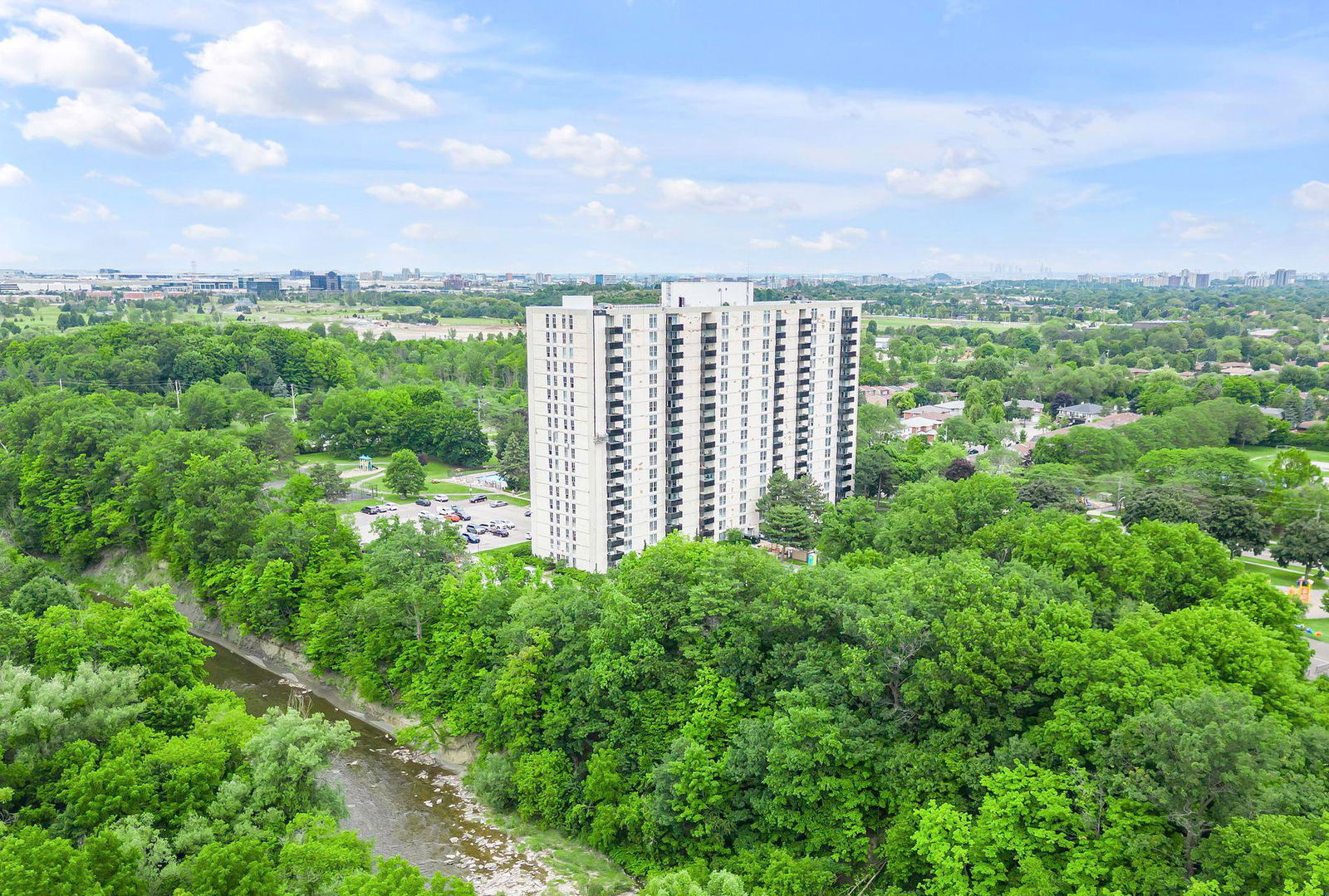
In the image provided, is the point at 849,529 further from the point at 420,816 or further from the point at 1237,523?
the point at 420,816

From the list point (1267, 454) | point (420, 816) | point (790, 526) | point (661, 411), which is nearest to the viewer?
→ point (420, 816)

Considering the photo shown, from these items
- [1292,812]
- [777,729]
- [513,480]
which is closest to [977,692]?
[777,729]

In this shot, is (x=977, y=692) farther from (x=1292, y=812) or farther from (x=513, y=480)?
(x=513, y=480)

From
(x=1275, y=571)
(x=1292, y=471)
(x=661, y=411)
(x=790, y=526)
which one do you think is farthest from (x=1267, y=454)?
(x=661, y=411)

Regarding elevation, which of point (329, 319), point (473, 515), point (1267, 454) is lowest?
point (473, 515)

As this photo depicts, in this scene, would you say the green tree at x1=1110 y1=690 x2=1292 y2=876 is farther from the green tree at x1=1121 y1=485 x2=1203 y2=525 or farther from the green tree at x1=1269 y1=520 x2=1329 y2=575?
the green tree at x1=1269 y1=520 x2=1329 y2=575

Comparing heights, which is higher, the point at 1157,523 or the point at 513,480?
the point at 1157,523
